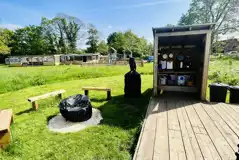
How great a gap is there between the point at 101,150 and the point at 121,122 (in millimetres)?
1037

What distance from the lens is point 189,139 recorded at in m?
2.24

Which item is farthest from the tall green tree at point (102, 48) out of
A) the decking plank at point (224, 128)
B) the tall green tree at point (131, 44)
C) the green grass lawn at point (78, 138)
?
the decking plank at point (224, 128)

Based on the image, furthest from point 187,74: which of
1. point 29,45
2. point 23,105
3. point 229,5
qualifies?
point 29,45

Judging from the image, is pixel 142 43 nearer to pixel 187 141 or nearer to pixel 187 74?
pixel 187 74

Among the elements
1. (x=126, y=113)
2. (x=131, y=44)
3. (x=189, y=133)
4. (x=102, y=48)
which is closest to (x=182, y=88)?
(x=126, y=113)

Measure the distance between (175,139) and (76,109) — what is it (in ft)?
7.52

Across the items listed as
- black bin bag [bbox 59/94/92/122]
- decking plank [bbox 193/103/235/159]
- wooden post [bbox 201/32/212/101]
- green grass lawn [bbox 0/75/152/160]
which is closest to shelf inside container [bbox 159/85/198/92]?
wooden post [bbox 201/32/212/101]

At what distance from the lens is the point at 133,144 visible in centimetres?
253

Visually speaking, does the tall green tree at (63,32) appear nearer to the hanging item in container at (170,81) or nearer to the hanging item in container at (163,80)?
the hanging item in container at (163,80)

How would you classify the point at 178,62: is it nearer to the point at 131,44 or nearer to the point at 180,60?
the point at 180,60

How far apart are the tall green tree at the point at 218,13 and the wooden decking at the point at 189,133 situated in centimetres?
1489

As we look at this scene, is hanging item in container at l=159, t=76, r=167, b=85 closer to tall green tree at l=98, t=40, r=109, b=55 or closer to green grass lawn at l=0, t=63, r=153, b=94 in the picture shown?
green grass lawn at l=0, t=63, r=153, b=94

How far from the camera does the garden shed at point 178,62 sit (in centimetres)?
441

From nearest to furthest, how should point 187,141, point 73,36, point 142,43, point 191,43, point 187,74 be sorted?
point 187,141
point 187,74
point 191,43
point 142,43
point 73,36
